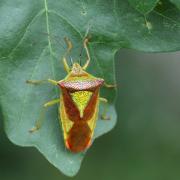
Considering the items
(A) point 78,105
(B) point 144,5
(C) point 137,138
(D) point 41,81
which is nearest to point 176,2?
(B) point 144,5

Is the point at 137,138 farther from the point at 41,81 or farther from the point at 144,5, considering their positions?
the point at 144,5

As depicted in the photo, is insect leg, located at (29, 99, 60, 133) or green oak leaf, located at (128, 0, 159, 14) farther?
insect leg, located at (29, 99, 60, 133)

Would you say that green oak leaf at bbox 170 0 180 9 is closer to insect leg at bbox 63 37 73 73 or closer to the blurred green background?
insect leg at bbox 63 37 73 73

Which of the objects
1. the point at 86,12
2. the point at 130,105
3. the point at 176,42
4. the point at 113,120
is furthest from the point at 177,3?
the point at 130,105

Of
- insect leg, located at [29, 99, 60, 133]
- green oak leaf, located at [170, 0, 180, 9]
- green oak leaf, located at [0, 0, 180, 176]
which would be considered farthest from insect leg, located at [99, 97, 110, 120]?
green oak leaf, located at [170, 0, 180, 9]

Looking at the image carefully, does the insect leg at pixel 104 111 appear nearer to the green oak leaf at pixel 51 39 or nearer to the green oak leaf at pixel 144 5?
the green oak leaf at pixel 51 39

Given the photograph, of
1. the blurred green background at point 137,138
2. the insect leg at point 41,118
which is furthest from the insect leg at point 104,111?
the blurred green background at point 137,138
